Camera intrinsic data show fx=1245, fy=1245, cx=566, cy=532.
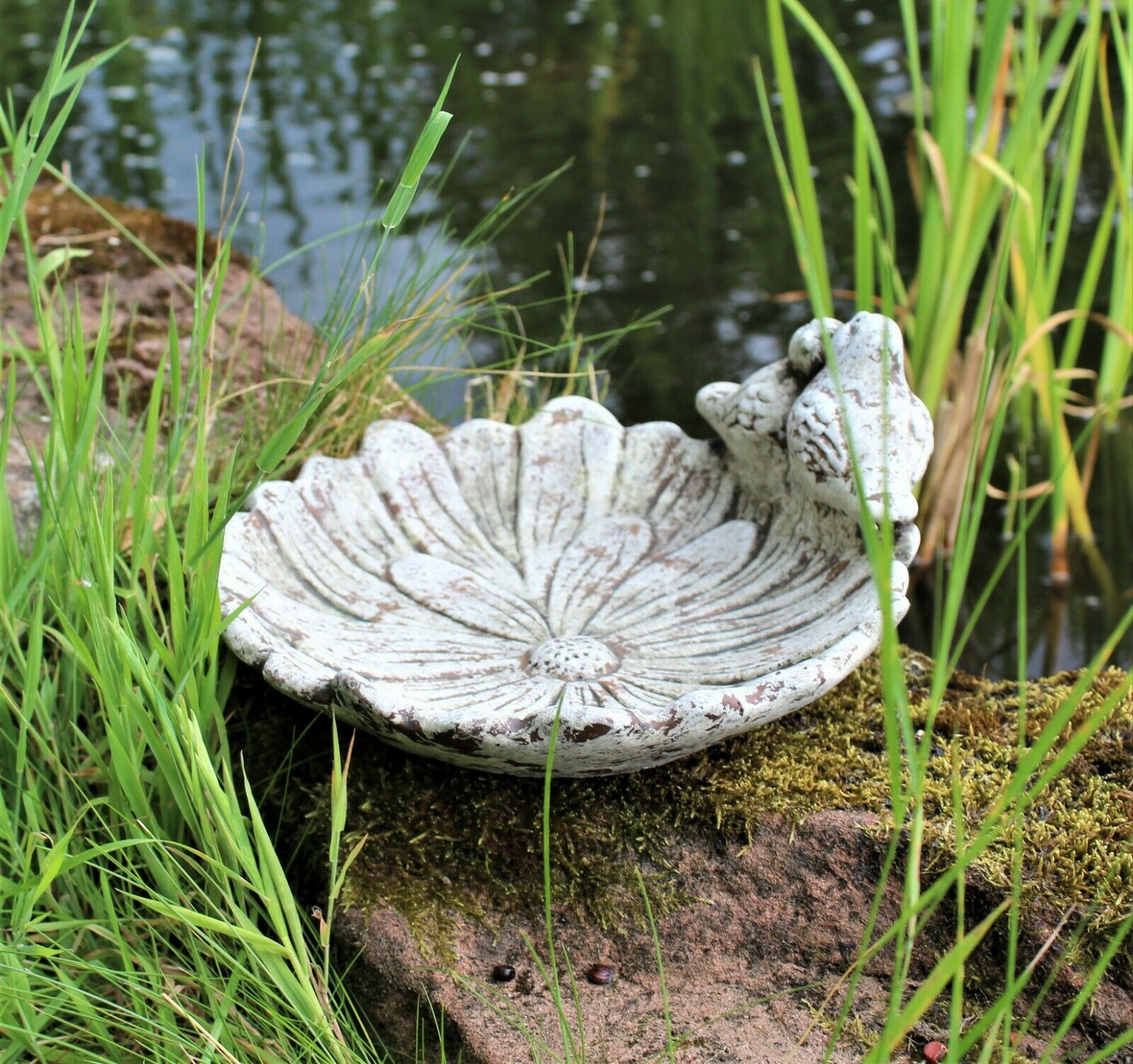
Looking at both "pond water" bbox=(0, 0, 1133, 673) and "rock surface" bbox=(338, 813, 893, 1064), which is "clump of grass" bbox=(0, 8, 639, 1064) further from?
"pond water" bbox=(0, 0, 1133, 673)

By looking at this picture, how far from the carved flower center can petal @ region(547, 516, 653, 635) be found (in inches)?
3.8

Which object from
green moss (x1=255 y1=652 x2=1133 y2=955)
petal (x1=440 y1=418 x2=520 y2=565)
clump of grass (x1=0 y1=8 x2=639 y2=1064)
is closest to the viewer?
clump of grass (x1=0 y1=8 x2=639 y2=1064)

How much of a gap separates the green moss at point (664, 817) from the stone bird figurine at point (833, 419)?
0.31 meters

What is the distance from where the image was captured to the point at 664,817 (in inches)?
58.4

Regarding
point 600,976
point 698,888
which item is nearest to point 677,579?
point 698,888

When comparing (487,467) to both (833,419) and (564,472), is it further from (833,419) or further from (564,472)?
(833,419)

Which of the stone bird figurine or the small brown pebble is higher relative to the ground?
the stone bird figurine

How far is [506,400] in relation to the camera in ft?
8.11

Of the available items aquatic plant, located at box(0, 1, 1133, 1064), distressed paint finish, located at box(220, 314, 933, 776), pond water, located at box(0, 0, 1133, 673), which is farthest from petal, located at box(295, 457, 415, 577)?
pond water, located at box(0, 0, 1133, 673)

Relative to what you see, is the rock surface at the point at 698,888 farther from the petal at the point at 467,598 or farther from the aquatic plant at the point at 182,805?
the petal at the point at 467,598

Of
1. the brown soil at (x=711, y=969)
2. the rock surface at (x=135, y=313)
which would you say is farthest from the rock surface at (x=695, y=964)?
A: the rock surface at (x=135, y=313)

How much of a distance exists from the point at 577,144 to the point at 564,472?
3.46m

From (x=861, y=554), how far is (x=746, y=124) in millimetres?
3974

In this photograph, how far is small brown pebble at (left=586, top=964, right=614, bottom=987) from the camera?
137cm
